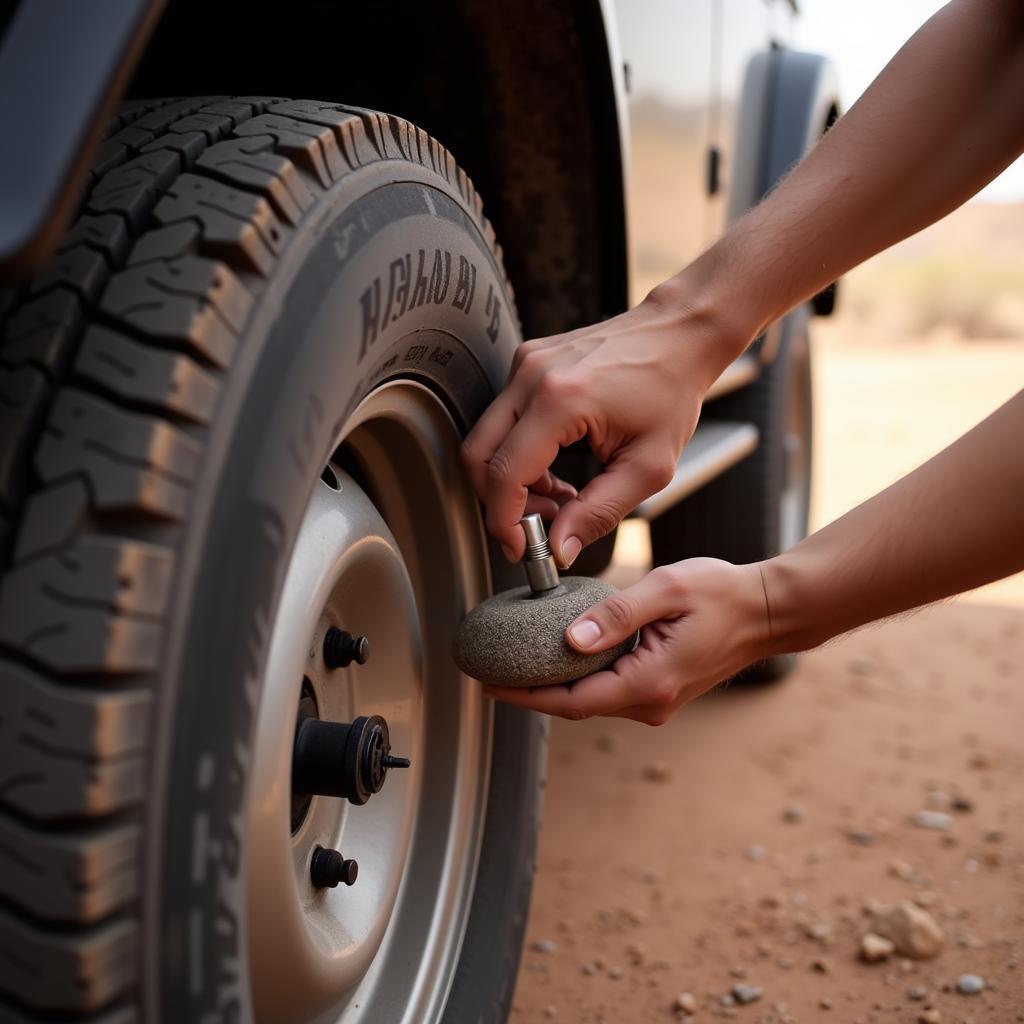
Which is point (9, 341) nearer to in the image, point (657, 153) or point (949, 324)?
point (657, 153)

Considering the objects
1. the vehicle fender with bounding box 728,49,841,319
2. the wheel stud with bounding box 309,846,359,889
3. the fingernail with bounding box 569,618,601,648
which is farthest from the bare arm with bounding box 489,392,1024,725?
the vehicle fender with bounding box 728,49,841,319

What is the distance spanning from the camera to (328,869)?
1.16 m

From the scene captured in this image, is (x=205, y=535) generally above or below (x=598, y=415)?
above

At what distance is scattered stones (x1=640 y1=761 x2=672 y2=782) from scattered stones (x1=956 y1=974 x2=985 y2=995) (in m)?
0.94

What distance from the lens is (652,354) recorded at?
1.36 m

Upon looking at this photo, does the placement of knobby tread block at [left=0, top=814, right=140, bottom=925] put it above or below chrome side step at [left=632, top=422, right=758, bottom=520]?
above

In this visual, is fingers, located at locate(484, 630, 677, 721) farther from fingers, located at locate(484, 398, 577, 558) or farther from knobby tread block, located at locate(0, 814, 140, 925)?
knobby tread block, located at locate(0, 814, 140, 925)

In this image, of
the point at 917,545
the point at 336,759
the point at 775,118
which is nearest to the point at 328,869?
the point at 336,759

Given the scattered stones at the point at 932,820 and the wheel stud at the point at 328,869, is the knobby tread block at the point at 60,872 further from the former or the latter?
the scattered stones at the point at 932,820

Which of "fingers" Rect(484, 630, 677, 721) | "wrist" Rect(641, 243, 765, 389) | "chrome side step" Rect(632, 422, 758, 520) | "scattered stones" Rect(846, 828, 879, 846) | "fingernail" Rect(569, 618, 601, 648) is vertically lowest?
"scattered stones" Rect(846, 828, 879, 846)

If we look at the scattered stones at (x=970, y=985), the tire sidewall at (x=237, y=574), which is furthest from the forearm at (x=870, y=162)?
the scattered stones at (x=970, y=985)

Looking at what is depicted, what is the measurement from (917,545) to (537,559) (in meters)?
0.40

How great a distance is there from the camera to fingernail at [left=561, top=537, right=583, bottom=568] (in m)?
1.30

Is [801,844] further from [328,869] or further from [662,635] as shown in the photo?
[328,869]
